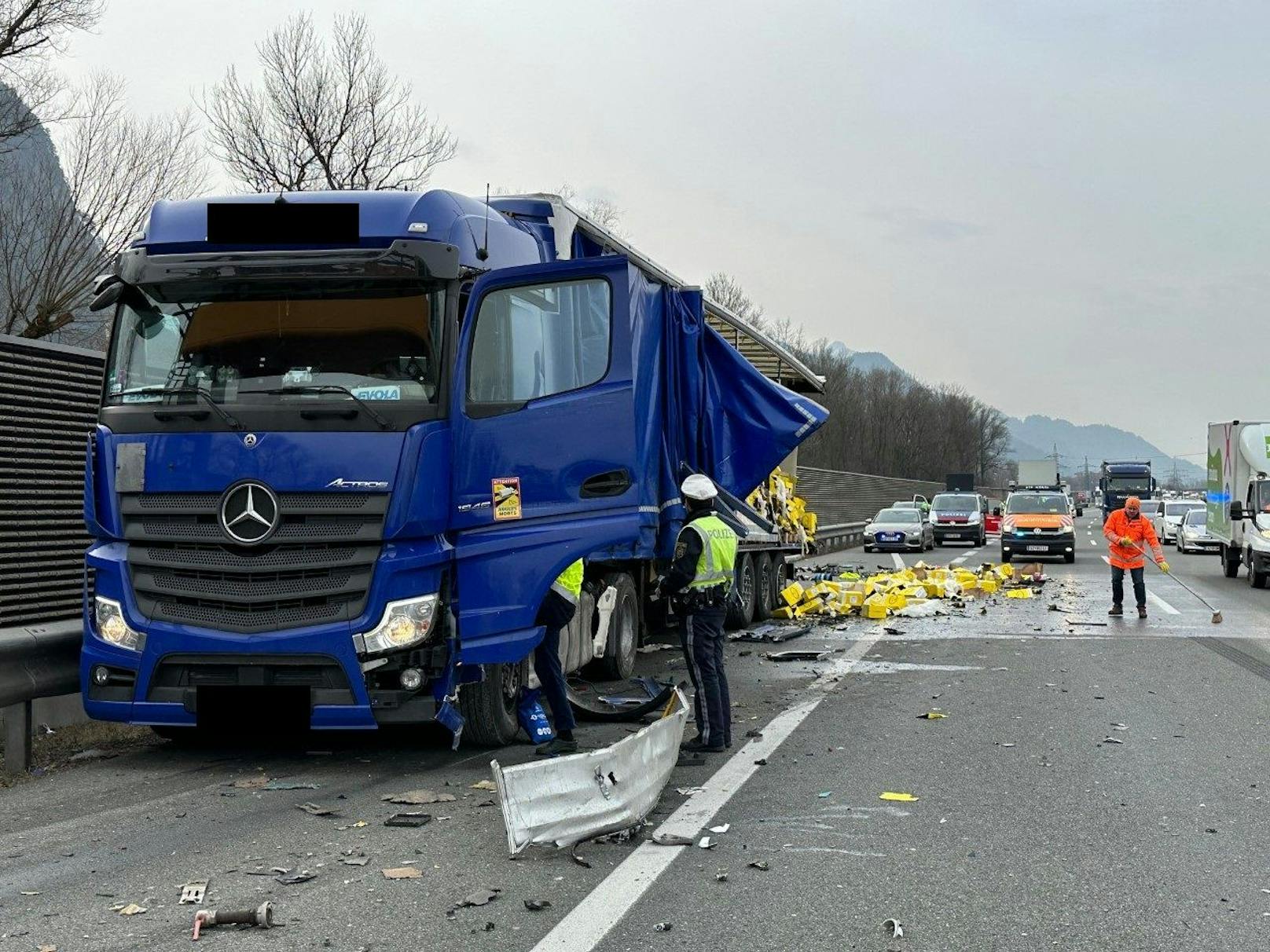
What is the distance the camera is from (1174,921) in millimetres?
5109

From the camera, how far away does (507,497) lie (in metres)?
8.14

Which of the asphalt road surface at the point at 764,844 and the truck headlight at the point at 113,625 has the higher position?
the truck headlight at the point at 113,625

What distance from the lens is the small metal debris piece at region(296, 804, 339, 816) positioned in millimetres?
6945

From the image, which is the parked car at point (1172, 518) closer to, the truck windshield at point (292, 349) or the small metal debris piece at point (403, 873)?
the truck windshield at point (292, 349)

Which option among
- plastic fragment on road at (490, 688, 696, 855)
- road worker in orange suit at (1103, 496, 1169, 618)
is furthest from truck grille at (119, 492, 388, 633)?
road worker in orange suit at (1103, 496, 1169, 618)

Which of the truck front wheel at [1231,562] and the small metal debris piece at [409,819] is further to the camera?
the truck front wheel at [1231,562]

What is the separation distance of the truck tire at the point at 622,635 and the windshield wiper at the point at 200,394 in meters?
3.90

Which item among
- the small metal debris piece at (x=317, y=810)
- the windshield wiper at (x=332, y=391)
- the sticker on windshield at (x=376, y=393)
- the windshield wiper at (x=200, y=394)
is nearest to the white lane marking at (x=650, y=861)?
the small metal debris piece at (x=317, y=810)

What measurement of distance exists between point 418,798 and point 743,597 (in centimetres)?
1010

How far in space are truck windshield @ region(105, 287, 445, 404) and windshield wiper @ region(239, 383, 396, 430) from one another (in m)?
0.01

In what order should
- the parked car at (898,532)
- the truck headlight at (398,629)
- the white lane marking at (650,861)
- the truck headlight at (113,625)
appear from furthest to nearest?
the parked car at (898,532), the truck headlight at (113,625), the truck headlight at (398,629), the white lane marking at (650,861)

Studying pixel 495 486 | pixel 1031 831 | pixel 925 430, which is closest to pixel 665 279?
pixel 495 486

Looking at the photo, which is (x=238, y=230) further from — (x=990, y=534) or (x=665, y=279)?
(x=990, y=534)

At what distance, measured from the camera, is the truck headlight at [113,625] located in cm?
789
